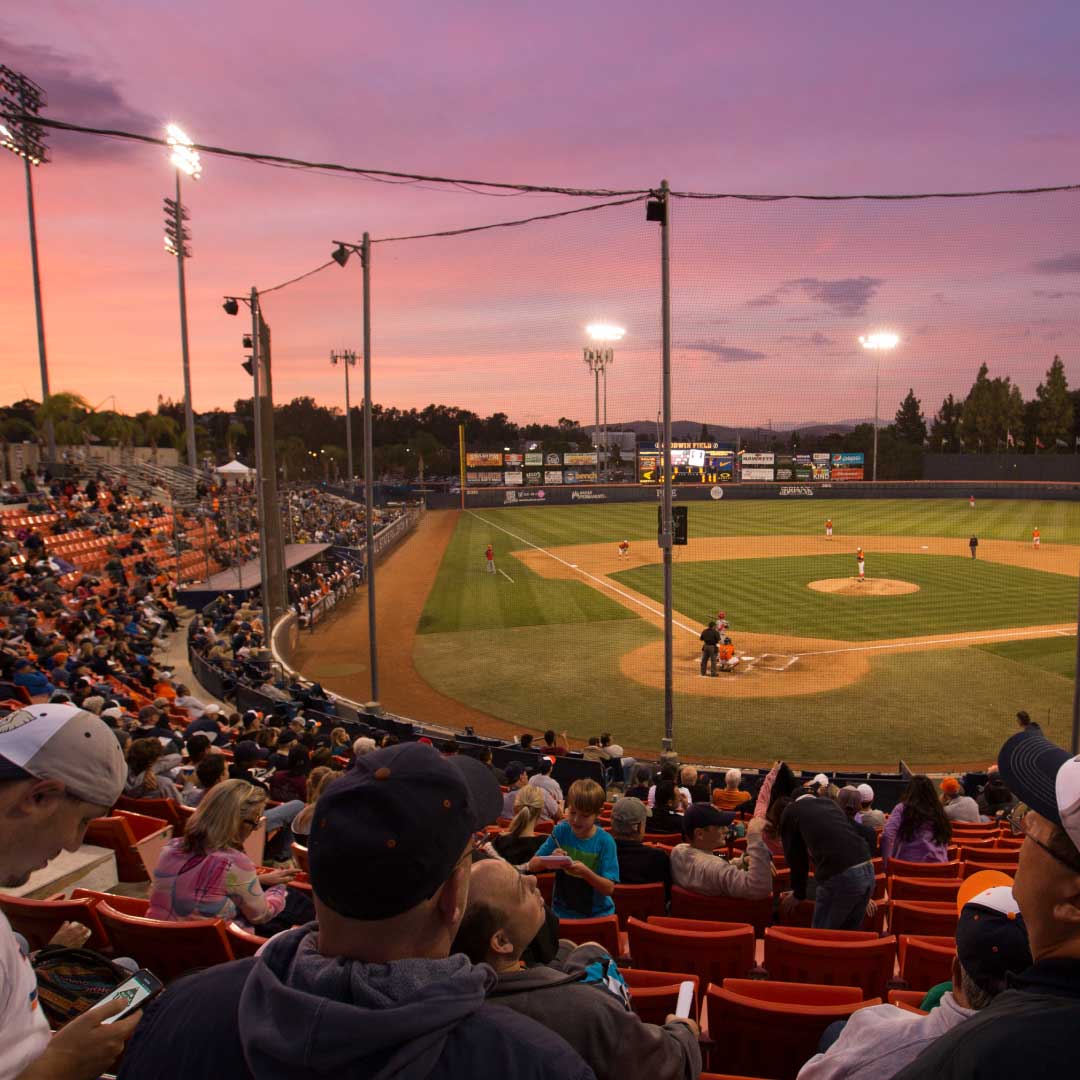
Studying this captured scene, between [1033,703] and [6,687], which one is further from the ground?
[6,687]

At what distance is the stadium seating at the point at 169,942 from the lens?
3.35 metres

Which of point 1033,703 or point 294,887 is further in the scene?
point 1033,703

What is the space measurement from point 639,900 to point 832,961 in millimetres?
1350

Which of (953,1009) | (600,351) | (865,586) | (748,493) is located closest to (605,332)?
(600,351)

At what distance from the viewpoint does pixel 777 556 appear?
1533 inches

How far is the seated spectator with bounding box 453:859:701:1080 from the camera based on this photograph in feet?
5.72

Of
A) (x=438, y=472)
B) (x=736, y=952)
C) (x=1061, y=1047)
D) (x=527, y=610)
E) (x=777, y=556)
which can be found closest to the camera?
(x=1061, y=1047)

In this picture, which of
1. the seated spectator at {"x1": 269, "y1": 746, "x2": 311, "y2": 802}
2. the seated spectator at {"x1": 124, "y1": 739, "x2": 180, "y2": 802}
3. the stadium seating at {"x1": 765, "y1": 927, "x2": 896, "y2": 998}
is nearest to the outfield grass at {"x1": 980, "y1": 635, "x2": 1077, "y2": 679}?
the seated spectator at {"x1": 269, "y1": 746, "x2": 311, "y2": 802}

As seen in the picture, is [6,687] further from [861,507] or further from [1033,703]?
[861,507]

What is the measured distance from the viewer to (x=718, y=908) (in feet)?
16.7

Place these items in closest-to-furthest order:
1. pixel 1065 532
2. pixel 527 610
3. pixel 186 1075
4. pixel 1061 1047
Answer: pixel 1061 1047 < pixel 186 1075 < pixel 527 610 < pixel 1065 532

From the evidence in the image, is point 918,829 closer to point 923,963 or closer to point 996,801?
point 923,963

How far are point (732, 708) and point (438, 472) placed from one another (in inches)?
3443

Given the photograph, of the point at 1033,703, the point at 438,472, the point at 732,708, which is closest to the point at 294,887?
the point at 732,708
